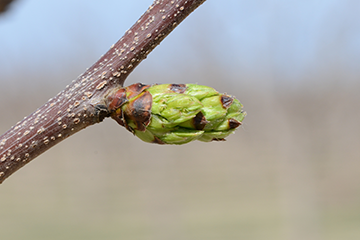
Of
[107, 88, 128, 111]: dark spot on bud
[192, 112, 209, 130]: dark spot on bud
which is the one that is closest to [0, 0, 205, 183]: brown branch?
[107, 88, 128, 111]: dark spot on bud

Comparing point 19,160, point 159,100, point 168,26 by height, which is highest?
point 168,26

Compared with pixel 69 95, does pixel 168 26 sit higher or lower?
higher

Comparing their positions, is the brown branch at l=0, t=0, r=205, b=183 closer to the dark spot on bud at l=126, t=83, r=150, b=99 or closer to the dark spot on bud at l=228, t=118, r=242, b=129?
the dark spot on bud at l=126, t=83, r=150, b=99

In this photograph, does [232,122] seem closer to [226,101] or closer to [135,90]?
[226,101]

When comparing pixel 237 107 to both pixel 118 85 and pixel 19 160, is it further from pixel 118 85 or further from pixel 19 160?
pixel 19 160

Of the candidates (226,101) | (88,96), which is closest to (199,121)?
(226,101)

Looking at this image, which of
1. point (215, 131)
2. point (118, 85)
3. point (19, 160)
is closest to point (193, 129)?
point (215, 131)
